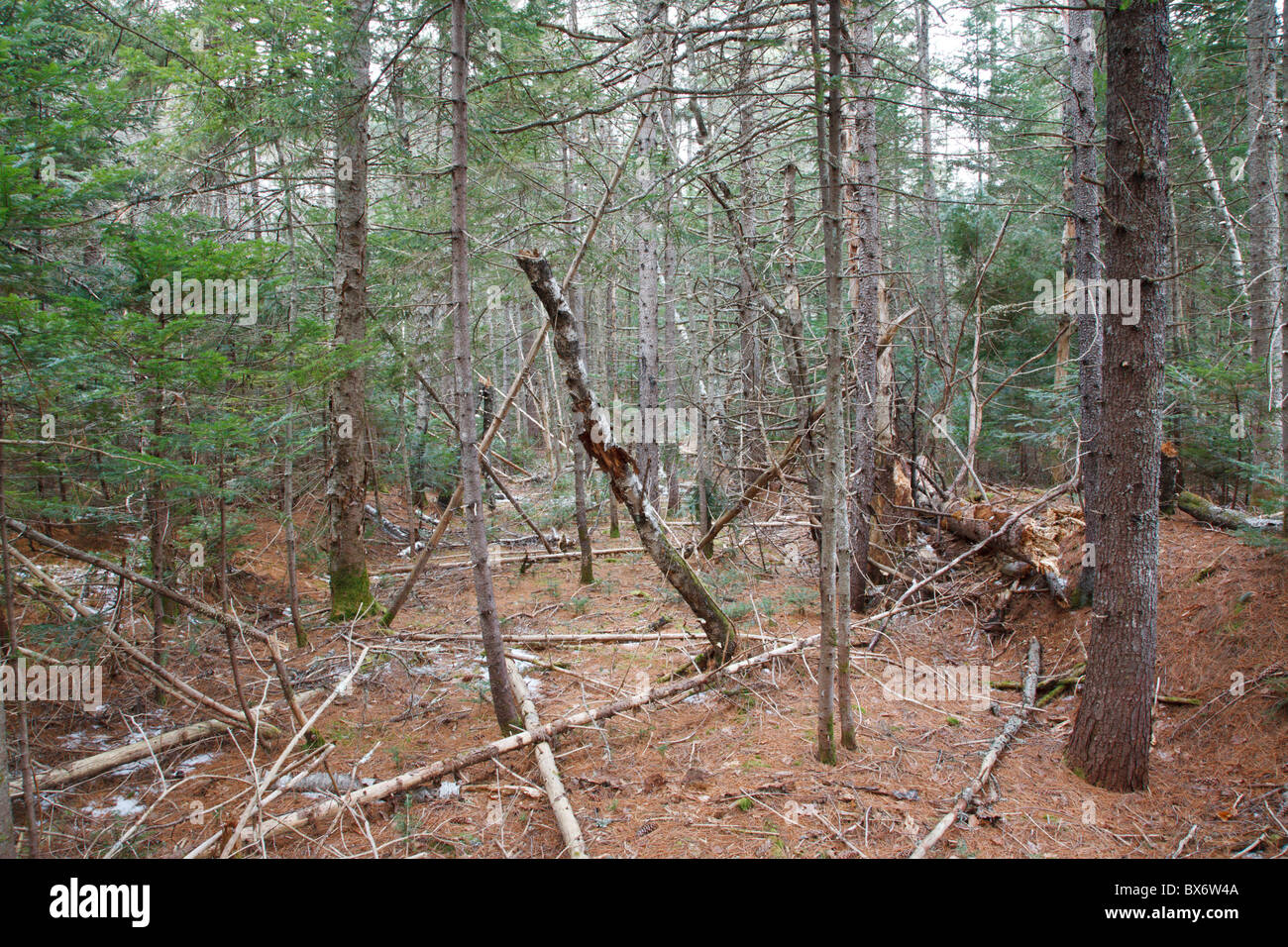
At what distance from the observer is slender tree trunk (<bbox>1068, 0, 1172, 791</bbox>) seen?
14.4ft

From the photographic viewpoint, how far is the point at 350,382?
25.8 feet

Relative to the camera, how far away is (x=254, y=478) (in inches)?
239

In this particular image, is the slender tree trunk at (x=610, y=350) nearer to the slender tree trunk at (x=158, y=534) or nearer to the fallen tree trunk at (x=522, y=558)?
the fallen tree trunk at (x=522, y=558)

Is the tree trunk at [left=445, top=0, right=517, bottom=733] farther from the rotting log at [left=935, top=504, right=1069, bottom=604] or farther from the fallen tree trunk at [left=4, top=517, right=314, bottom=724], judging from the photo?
the rotting log at [left=935, top=504, right=1069, bottom=604]

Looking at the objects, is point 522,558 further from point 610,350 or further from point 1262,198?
point 610,350

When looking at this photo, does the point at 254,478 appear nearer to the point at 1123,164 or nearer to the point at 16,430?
the point at 16,430

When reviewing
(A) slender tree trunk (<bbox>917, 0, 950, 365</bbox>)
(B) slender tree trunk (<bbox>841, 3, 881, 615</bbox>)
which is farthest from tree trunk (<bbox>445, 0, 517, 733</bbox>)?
(A) slender tree trunk (<bbox>917, 0, 950, 365</bbox>)

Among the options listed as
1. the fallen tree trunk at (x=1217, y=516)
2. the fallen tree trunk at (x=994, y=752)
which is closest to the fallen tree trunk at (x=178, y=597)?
the fallen tree trunk at (x=994, y=752)

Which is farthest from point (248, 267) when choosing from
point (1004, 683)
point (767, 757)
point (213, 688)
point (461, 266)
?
point (1004, 683)

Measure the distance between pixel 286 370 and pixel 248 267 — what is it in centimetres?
97

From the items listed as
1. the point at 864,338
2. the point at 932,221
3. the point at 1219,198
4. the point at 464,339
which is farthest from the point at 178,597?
the point at 932,221

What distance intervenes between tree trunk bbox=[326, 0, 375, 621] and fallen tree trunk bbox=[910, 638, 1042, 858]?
6432 mm

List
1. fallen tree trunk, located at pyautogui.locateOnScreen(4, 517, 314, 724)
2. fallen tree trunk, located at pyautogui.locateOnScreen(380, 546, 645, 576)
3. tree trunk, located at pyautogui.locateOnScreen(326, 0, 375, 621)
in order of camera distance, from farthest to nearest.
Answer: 1. fallen tree trunk, located at pyautogui.locateOnScreen(380, 546, 645, 576)
2. tree trunk, located at pyautogui.locateOnScreen(326, 0, 375, 621)
3. fallen tree trunk, located at pyautogui.locateOnScreen(4, 517, 314, 724)

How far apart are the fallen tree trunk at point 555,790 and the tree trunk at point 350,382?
11.4ft
